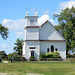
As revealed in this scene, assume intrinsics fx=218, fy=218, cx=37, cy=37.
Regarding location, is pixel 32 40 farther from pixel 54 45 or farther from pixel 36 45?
pixel 54 45

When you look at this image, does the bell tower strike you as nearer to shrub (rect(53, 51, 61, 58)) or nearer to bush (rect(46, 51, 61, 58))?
bush (rect(46, 51, 61, 58))

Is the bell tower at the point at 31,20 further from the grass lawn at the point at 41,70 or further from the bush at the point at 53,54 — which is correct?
the grass lawn at the point at 41,70

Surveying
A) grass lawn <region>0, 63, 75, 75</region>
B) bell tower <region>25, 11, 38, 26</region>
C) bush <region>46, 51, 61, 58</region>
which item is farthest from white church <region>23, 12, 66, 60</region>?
grass lawn <region>0, 63, 75, 75</region>

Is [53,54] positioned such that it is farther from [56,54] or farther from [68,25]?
[68,25]

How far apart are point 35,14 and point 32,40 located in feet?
23.9

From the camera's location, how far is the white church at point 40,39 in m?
56.7

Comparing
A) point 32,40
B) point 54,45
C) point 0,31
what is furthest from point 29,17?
point 0,31

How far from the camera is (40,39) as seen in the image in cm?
5766

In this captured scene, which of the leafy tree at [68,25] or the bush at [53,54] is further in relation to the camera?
the leafy tree at [68,25]

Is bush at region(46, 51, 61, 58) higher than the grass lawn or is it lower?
higher

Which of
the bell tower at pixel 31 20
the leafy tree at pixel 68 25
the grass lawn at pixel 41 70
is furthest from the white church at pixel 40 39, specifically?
the grass lawn at pixel 41 70

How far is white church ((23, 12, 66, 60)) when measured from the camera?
2233 inches

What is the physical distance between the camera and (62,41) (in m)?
57.8

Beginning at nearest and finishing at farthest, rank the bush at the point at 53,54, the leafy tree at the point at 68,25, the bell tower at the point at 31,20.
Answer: the bush at the point at 53,54, the bell tower at the point at 31,20, the leafy tree at the point at 68,25
